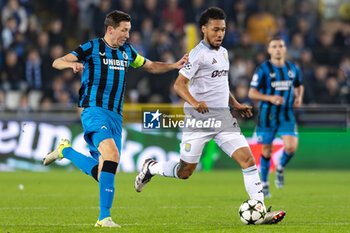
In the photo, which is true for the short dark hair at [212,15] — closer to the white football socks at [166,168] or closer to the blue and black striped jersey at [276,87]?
the white football socks at [166,168]

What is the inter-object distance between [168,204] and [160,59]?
877 centimetres

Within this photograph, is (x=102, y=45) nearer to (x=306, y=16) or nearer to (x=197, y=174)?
(x=197, y=174)

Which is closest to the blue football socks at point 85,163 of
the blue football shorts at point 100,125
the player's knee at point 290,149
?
the blue football shorts at point 100,125

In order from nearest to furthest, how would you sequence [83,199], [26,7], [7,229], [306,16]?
[7,229] < [83,199] < [26,7] < [306,16]

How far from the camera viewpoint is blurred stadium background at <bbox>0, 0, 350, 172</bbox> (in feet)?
52.1

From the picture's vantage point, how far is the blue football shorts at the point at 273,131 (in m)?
10.9

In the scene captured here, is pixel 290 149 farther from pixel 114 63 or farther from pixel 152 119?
pixel 114 63

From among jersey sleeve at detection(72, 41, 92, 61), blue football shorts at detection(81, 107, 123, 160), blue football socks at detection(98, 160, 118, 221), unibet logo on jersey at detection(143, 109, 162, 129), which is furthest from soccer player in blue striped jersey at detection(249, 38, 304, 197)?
blue football socks at detection(98, 160, 118, 221)

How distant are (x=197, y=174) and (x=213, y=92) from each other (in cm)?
851

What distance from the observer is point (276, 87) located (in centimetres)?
1098

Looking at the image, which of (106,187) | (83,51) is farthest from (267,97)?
(106,187)

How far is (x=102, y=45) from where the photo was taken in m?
7.26

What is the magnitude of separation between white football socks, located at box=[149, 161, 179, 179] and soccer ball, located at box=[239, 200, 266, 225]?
52.4 inches

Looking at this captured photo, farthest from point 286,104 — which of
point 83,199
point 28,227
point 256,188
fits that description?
point 28,227
